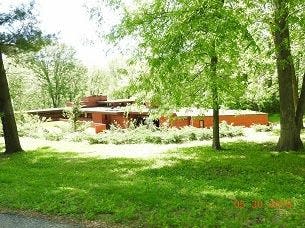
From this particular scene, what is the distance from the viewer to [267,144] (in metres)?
22.3

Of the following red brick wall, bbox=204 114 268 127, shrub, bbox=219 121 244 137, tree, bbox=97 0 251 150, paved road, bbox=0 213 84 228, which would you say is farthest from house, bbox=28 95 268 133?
paved road, bbox=0 213 84 228

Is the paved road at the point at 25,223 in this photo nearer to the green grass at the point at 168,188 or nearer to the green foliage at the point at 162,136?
the green grass at the point at 168,188

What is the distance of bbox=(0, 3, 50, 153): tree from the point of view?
22031 millimetres

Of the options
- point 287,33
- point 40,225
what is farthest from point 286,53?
point 40,225

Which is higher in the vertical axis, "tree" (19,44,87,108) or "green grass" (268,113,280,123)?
"tree" (19,44,87,108)

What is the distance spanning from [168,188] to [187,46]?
Answer: 4614mm
